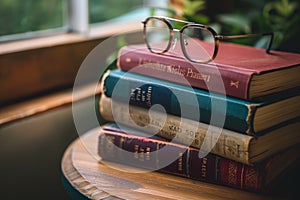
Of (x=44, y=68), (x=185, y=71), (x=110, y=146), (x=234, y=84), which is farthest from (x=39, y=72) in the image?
(x=234, y=84)

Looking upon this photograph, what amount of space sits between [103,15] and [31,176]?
0.59 metres

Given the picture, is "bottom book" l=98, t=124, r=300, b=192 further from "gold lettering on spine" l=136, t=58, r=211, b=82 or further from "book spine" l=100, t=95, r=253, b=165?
"gold lettering on spine" l=136, t=58, r=211, b=82

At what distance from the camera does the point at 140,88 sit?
0.89 metres

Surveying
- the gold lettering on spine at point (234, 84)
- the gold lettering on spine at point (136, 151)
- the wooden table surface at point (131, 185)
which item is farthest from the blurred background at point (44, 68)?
the gold lettering on spine at point (234, 84)

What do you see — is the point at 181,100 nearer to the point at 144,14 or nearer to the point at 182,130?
the point at 182,130

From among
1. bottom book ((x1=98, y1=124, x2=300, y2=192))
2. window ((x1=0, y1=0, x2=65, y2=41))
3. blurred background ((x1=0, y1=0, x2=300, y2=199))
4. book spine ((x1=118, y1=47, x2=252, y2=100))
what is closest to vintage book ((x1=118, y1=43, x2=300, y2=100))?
book spine ((x1=118, y1=47, x2=252, y2=100))

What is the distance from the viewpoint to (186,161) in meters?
0.85

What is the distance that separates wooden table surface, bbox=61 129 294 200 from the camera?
0.79m

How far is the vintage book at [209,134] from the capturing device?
30.9 inches

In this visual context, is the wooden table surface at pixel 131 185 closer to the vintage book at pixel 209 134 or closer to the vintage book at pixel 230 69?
the vintage book at pixel 209 134

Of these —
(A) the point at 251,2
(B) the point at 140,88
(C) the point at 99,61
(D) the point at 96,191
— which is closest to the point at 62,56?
(C) the point at 99,61

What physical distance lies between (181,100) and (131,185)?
0.56ft

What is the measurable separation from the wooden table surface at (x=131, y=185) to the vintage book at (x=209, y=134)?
6 cm

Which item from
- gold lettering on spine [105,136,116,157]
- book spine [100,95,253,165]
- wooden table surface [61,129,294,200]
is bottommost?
wooden table surface [61,129,294,200]
